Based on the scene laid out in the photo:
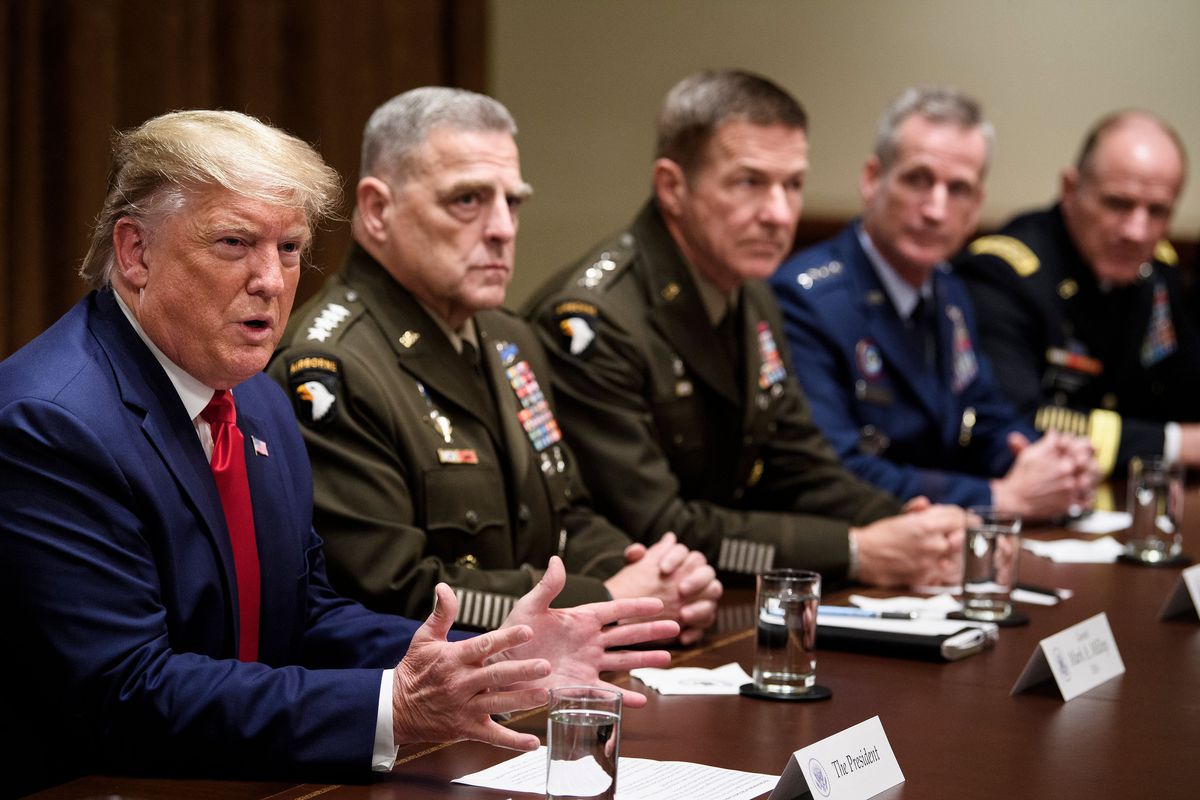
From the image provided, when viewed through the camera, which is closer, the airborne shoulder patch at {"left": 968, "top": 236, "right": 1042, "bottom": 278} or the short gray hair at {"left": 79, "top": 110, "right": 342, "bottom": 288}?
the short gray hair at {"left": 79, "top": 110, "right": 342, "bottom": 288}

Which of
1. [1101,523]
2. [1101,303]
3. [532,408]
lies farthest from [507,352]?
[1101,303]

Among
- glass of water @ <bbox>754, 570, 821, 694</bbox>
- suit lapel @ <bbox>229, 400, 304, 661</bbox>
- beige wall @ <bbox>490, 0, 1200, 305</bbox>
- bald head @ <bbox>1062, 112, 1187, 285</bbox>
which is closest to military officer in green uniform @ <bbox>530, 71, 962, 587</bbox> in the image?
glass of water @ <bbox>754, 570, 821, 694</bbox>

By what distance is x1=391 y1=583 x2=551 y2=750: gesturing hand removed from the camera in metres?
1.60

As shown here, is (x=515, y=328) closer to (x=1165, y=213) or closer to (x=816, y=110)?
(x=1165, y=213)

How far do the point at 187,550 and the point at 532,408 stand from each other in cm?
103

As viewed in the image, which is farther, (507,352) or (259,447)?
(507,352)

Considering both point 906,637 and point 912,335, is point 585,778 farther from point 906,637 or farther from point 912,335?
point 912,335

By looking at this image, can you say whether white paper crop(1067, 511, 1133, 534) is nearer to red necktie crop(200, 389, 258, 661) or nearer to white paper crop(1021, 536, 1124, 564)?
white paper crop(1021, 536, 1124, 564)

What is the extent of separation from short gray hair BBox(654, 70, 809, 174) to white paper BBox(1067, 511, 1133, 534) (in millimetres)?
1084

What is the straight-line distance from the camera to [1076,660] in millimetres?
2062

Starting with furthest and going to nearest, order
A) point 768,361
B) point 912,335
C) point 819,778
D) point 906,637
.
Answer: point 912,335
point 768,361
point 906,637
point 819,778

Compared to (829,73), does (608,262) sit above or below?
below

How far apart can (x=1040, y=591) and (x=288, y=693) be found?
1490mm

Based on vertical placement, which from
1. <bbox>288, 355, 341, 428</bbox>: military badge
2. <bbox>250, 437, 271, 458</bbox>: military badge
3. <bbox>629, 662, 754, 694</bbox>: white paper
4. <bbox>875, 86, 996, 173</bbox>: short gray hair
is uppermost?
<bbox>875, 86, 996, 173</bbox>: short gray hair
